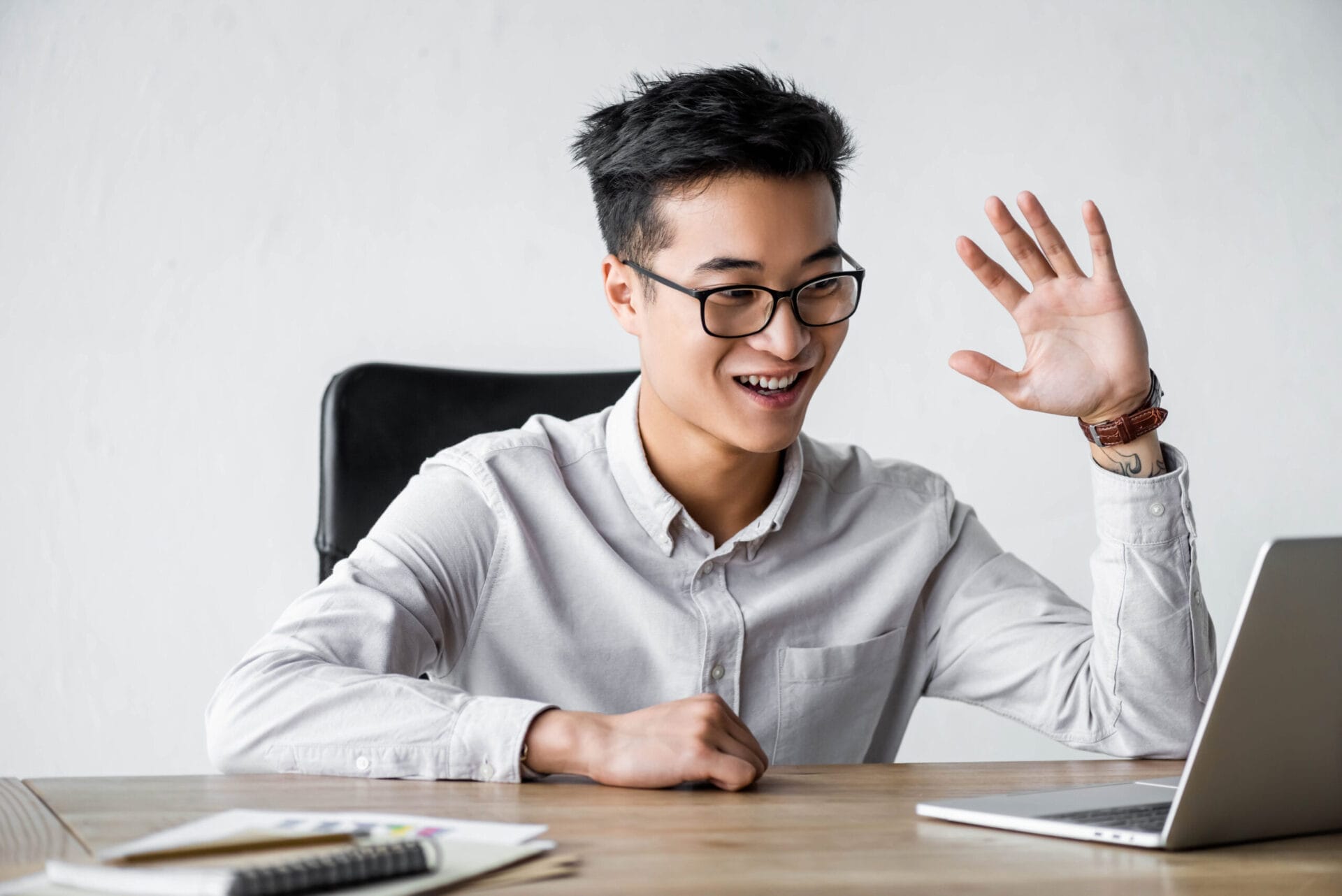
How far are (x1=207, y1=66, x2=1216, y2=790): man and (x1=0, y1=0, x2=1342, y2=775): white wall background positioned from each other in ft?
2.82

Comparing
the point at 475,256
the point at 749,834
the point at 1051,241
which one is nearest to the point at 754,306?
the point at 1051,241

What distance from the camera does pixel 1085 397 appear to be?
1316 millimetres

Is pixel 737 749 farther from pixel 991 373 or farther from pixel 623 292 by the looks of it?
pixel 623 292

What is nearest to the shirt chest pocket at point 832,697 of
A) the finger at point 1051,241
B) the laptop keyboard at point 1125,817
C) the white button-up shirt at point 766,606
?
the white button-up shirt at point 766,606

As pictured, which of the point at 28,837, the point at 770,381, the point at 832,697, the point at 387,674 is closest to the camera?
the point at 28,837

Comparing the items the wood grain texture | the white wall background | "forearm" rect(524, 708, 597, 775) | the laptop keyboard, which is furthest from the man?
the white wall background

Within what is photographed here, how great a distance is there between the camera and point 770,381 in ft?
4.61

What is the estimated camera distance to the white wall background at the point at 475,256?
2270 millimetres

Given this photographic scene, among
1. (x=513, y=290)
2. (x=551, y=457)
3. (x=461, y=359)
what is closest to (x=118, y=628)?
(x=461, y=359)

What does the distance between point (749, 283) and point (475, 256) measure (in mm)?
1159

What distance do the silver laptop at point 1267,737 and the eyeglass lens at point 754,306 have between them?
2.13 feet

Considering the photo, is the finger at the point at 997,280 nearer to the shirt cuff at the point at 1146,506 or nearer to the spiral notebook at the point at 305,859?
the shirt cuff at the point at 1146,506

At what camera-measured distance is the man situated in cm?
131

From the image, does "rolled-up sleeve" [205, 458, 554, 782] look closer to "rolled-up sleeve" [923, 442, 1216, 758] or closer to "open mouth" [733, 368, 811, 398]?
"open mouth" [733, 368, 811, 398]
